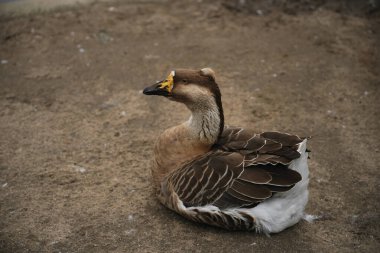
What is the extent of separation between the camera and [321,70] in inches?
257

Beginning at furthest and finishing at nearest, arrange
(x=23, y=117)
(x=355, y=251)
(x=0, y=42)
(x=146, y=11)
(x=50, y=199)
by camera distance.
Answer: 1. (x=146, y=11)
2. (x=0, y=42)
3. (x=23, y=117)
4. (x=50, y=199)
5. (x=355, y=251)

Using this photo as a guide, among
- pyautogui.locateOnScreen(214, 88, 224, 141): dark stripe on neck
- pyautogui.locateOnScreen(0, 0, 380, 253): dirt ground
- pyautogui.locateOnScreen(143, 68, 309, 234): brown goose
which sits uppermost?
pyautogui.locateOnScreen(214, 88, 224, 141): dark stripe on neck

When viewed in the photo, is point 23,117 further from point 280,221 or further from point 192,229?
point 280,221

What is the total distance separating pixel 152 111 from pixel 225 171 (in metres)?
2.06

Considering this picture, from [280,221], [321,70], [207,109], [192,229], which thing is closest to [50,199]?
[192,229]

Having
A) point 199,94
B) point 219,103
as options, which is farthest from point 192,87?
point 219,103

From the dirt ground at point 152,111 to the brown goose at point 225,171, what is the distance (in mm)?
205

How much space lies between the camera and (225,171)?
397 cm

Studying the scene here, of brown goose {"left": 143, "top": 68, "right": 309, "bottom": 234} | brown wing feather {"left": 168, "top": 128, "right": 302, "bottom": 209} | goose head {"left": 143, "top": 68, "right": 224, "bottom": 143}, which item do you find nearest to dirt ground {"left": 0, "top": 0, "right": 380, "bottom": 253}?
brown goose {"left": 143, "top": 68, "right": 309, "bottom": 234}

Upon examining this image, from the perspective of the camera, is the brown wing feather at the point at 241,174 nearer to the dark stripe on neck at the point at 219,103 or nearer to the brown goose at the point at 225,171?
the brown goose at the point at 225,171

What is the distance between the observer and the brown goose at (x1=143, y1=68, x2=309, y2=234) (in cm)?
390

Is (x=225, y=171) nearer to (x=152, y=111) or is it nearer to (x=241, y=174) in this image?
(x=241, y=174)

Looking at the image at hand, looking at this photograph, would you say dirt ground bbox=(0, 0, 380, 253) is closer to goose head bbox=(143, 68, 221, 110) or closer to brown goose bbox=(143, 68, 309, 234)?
brown goose bbox=(143, 68, 309, 234)

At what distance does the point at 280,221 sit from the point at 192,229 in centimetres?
73
